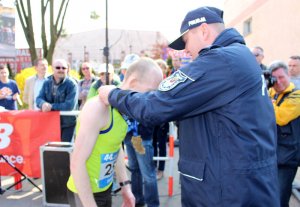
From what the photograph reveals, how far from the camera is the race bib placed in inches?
75.1

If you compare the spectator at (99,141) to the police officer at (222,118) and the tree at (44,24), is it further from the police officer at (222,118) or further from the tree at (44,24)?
the tree at (44,24)

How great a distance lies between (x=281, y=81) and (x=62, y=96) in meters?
2.99

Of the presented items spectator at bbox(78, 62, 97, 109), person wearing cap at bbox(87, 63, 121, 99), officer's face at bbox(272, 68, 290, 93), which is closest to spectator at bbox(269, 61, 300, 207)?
officer's face at bbox(272, 68, 290, 93)

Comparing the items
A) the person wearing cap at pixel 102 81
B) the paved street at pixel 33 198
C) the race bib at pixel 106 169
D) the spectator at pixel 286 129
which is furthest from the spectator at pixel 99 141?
the person wearing cap at pixel 102 81

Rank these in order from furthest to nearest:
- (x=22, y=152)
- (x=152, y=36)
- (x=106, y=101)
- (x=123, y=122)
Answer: (x=152, y=36)
(x=22, y=152)
(x=123, y=122)
(x=106, y=101)

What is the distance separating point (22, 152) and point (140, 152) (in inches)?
70.8

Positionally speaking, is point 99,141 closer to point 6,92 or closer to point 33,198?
point 33,198

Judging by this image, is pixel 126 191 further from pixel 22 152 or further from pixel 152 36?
pixel 152 36

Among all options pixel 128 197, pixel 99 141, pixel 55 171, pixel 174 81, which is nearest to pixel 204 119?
pixel 174 81

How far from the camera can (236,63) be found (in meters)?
1.42

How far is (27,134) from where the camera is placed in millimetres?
4375

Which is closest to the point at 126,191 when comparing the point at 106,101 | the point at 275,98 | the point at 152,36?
the point at 106,101

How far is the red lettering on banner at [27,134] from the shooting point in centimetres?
437

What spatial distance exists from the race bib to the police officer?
1.57 feet
